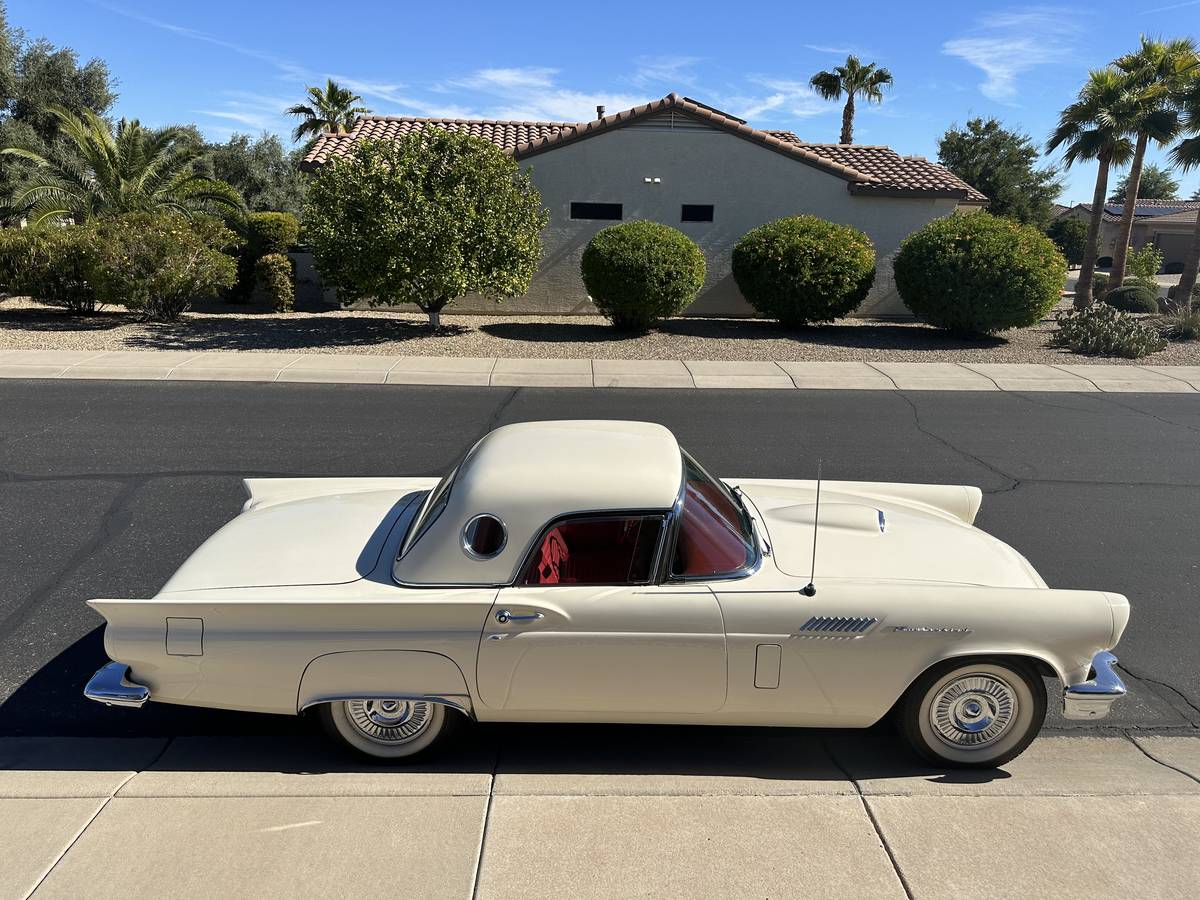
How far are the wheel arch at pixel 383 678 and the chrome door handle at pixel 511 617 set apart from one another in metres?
0.26

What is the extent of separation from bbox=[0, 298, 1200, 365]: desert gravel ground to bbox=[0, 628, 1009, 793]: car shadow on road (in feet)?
35.7

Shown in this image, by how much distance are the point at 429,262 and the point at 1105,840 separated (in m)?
13.4

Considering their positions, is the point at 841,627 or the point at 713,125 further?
the point at 713,125

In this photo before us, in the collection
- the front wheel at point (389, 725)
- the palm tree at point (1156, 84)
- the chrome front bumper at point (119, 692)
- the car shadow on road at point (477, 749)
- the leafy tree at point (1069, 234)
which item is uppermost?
the palm tree at point (1156, 84)

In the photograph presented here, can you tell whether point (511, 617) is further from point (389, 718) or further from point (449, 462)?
point (449, 462)

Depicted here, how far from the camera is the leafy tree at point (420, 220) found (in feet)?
49.1

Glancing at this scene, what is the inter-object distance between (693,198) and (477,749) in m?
17.0

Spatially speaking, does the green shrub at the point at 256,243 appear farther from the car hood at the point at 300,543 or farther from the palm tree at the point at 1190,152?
the palm tree at the point at 1190,152

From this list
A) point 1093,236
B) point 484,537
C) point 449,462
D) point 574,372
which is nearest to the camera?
point 484,537

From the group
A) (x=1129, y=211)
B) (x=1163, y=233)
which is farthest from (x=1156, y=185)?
(x=1129, y=211)

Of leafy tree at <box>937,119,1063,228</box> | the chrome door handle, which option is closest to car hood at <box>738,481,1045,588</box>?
the chrome door handle

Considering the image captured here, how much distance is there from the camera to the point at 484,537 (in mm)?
3836

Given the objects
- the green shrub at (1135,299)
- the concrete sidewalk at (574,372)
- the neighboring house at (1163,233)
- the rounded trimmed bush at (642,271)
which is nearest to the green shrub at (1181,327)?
the concrete sidewalk at (574,372)

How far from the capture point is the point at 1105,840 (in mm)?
3455
